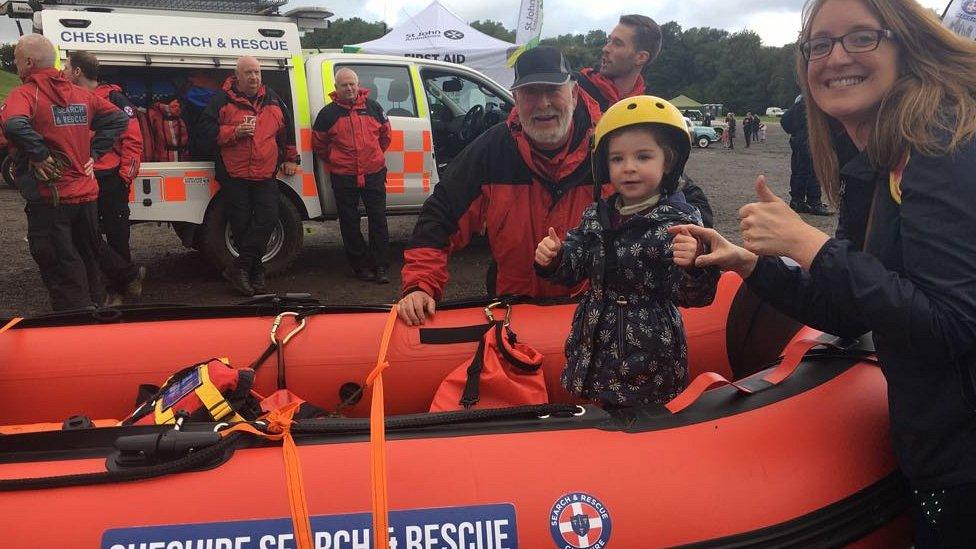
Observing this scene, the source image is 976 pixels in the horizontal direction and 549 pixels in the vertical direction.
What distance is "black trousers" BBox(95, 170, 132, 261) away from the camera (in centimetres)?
518

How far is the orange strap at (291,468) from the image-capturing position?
5.36 ft

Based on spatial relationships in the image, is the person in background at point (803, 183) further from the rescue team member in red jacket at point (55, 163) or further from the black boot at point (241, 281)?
the rescue team member in red jacket at point (55, 163)

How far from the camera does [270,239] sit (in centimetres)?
609

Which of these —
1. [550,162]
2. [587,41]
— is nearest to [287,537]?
[550,162]

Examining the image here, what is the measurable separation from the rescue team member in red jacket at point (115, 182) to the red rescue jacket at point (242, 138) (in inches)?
20.7

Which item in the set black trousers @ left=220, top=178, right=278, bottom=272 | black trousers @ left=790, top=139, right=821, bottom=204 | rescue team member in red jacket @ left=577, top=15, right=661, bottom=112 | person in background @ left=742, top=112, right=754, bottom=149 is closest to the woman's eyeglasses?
rescue team member in red jacket @ left=577, top=15, right=661, bottom=112

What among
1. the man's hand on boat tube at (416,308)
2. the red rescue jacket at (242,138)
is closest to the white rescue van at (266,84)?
the red rescue jacket at (242,138)

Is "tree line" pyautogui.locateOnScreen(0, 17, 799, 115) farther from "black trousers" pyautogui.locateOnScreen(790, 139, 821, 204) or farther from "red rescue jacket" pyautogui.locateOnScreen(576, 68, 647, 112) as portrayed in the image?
"red rescue jacket" pyautogui.locateOnScreen(576, 68, 647, 112)

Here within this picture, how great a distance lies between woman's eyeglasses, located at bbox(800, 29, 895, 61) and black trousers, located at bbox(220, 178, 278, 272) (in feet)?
15.5

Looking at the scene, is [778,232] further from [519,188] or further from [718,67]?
[718,67]

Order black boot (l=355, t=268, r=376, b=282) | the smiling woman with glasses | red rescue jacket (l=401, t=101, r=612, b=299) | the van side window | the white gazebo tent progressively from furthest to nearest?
the white gazebo tent < the van side window < black boot (l=355, t=268, r=376, b=282) < red rescue jacket (l=401, t=101, r=612, b=299) < the smiling woman with glasses

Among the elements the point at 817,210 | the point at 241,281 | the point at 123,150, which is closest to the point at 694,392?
the point at 241,281

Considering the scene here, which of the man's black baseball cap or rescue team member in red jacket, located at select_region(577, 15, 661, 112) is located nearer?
the man's black baseball cap

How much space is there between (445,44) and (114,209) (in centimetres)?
996
